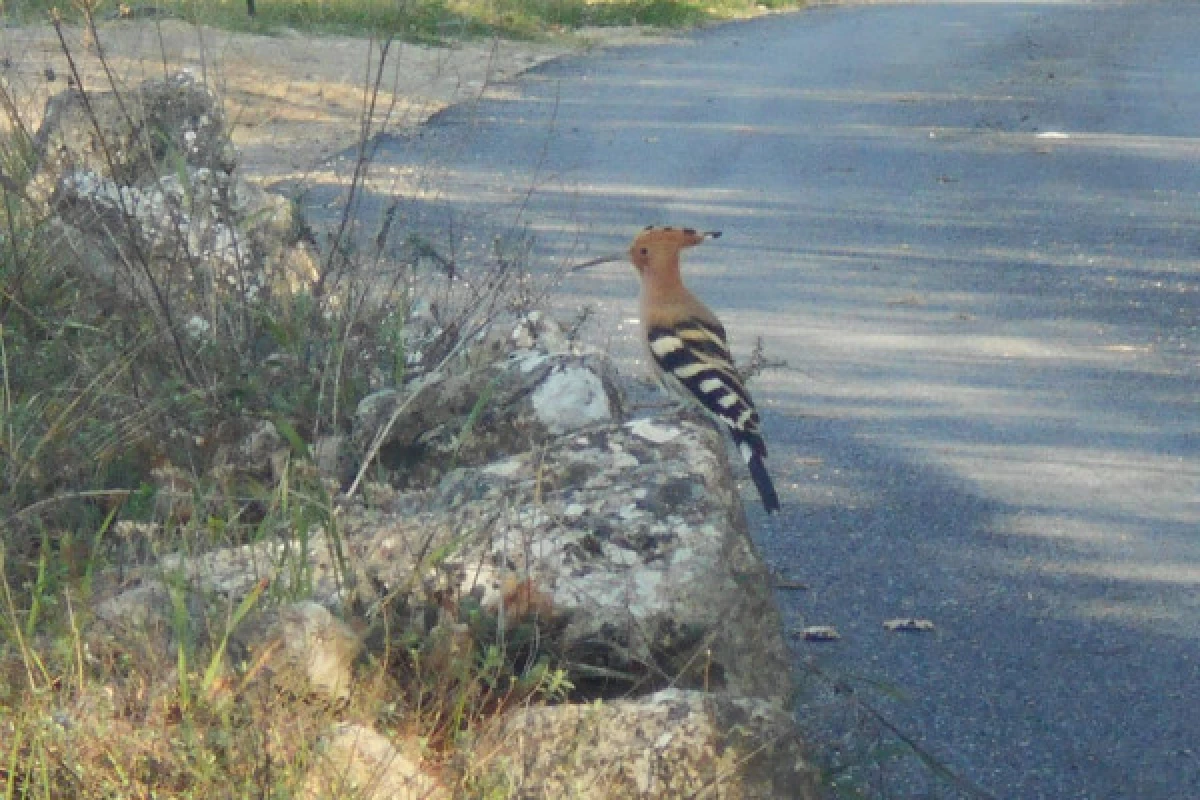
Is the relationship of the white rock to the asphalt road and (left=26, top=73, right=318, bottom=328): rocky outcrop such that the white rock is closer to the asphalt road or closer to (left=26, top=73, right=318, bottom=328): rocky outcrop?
the asphalt road

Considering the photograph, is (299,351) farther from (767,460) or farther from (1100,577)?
(1100,577)

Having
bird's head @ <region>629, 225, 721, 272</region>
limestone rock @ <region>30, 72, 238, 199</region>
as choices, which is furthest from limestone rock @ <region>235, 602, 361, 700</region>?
limestone rock @ <region>30, 72, 238, 199</region>

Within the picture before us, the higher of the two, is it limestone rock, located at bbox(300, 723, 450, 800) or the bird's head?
the bird's head

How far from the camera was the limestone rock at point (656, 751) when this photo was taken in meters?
3.13

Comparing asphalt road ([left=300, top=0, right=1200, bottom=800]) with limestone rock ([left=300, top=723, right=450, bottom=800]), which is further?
asphalt road ([left=300, top=0, right=1200, bottom=800])

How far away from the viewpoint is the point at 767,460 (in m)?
5.96

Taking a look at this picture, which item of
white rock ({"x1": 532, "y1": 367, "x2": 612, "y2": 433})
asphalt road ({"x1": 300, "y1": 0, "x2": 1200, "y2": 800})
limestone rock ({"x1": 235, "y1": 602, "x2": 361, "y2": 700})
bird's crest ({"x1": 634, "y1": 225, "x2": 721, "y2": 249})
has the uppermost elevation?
bird's crest ({"x1": 634, "y1": 225, "x2": 721, "y2": 249})

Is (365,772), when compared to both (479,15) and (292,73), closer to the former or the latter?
(292,73)

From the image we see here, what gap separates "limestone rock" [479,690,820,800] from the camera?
10.3 feet

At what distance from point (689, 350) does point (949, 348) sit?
87.0 inches

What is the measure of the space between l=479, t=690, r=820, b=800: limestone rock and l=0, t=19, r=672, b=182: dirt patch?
6612 millimetres

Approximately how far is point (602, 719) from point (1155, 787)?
1.37 metres

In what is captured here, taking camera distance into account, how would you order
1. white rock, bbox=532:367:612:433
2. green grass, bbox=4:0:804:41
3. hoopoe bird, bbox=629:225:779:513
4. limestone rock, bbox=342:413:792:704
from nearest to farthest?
limestone rock, bbox=342:413:792:704
white rock, bbox=532:367:612:433
hoopoe bird, bbox=629:225:779:513
green grass, bbox=4:0:804:41

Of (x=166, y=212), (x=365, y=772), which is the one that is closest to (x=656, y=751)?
(x=365, y=772)
